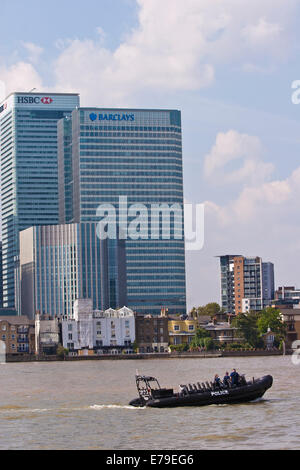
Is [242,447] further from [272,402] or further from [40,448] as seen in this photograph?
[272,402]

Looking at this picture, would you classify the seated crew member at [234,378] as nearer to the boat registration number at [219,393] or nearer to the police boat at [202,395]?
the police boat at [202,395]

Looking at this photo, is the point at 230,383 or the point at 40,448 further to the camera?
the point at 230,383

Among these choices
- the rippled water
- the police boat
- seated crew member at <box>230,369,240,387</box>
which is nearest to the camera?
the rippled water

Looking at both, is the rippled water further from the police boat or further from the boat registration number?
the boat registration number

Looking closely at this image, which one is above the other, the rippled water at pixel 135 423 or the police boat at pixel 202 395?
the police boat at pixel 202 395

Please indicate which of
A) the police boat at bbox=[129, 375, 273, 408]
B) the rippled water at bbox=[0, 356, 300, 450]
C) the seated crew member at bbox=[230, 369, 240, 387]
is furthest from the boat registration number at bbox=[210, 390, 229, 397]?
the seated crew member at bbox=[230, 369, 240, 387]

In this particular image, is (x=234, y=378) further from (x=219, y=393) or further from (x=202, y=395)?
(x=202, y=395)

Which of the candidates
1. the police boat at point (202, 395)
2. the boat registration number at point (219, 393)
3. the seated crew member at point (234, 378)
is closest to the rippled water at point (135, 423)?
the police boat at point (202, 395)

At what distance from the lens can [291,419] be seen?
6481cm

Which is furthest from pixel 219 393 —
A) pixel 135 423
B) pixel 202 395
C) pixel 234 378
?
pixel 135 423

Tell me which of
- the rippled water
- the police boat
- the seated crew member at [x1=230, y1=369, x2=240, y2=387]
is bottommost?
the rippled water
